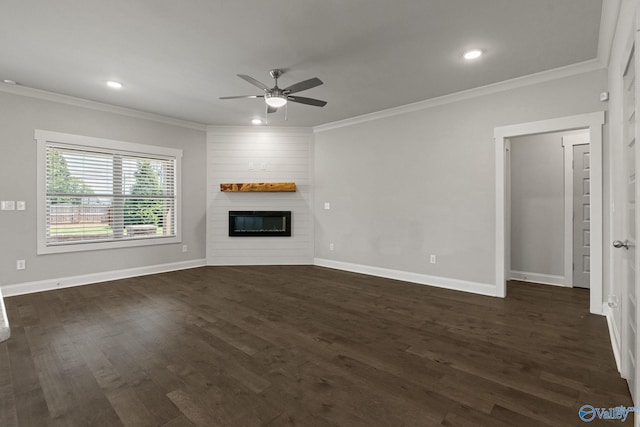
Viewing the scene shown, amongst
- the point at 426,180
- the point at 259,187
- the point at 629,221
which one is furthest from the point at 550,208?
the point at 259,187

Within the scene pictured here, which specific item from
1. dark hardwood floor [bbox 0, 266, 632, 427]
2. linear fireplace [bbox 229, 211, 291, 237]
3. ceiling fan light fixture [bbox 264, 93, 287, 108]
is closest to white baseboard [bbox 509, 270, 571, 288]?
dark hardwood floor [bbox 0, 266, 632, 427]

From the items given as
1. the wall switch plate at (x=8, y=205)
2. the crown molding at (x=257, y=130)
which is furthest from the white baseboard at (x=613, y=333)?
the wall switch plate at (x=8, y=205)

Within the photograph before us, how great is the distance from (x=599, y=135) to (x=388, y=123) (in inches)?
104

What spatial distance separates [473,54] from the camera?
3123 mm

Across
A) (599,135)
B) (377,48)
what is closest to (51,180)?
(377,48)

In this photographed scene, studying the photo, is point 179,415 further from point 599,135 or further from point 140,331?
point 599,135

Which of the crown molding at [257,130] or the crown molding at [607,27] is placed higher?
the crown molding at [257,130]

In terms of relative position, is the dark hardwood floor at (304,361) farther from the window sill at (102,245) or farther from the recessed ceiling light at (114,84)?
the recessed ceiling light at (114,84)

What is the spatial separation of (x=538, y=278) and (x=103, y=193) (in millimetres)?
6882

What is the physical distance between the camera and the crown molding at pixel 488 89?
3304 mm

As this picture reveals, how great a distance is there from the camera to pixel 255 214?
596cm

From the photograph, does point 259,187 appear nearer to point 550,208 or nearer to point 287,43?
point 287,43

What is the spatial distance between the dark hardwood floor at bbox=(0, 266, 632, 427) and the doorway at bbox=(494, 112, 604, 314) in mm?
341

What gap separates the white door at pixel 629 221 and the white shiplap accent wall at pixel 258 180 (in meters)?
4.60
